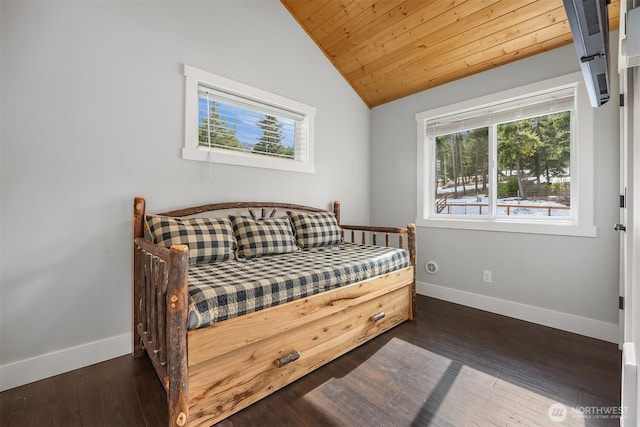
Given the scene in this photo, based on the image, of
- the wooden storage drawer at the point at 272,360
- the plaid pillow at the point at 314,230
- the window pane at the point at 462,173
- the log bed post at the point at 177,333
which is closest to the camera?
the log bed post at the point at 177,333

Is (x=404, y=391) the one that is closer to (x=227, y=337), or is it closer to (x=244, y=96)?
(x=227, y=337)

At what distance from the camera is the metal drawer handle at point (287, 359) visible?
1.43 m

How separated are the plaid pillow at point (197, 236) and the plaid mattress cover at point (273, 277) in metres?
0.07

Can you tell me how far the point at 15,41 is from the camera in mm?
1486

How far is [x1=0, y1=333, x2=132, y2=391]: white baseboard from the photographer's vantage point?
147 cm

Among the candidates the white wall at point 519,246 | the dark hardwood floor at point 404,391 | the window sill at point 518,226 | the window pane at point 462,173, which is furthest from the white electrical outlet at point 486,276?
the dark hardwood floor at point 404,391

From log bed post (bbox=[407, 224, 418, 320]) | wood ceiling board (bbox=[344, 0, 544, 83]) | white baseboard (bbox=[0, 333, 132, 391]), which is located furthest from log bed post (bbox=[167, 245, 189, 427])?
wood ceiling board (bbox=[344, 0, 544, 83])

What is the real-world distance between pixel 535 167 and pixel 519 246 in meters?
0.69

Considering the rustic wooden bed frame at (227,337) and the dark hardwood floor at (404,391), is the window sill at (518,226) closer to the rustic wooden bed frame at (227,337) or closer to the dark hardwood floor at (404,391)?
the dark hardwood floor at (404,391)

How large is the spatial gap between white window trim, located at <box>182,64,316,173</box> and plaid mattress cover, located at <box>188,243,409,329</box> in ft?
2.75

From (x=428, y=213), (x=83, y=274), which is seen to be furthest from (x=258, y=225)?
(x=428, y=213)

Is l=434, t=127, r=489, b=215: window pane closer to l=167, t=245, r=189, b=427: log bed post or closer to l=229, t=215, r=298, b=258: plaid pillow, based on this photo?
l=229, t=215, r=298, b=258: plaid pillow

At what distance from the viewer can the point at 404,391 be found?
1446mm

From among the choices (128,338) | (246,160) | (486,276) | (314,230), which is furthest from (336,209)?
(128,338)
